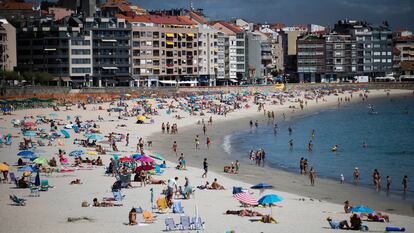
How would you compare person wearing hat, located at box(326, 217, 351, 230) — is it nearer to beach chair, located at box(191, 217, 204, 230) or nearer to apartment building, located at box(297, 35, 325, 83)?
beach chair, located at box(191, 217, 204, 230)

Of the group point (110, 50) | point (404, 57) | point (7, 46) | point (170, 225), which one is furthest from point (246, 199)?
point (404, 57)

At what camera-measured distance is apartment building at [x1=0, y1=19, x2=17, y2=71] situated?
87.4 meters

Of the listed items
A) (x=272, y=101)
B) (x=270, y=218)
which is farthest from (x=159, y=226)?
(x=272, y=101)

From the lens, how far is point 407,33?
17400 cm

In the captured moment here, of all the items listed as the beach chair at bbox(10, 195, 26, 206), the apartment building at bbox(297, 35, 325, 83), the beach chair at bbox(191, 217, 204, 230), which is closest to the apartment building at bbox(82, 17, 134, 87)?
the apartment building at bbox(297, 35, 325, 83)

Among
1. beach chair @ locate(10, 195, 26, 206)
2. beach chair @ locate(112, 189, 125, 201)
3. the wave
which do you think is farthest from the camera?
the wave

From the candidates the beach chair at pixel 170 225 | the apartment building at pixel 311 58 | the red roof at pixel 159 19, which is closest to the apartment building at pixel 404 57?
the apartment building at pixel 311 58

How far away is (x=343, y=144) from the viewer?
49.8 metres

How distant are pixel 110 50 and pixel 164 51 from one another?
9354mm

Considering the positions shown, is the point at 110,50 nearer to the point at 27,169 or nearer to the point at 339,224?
the point at 27,169

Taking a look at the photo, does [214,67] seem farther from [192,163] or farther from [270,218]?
[270,218]

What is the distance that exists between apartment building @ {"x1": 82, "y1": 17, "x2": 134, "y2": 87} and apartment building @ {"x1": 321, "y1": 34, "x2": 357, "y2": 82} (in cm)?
5087

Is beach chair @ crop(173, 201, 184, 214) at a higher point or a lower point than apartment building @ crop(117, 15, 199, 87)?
lower

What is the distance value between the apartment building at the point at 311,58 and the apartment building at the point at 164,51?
32.4 metres
